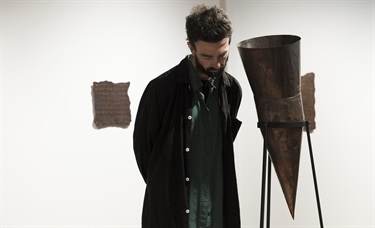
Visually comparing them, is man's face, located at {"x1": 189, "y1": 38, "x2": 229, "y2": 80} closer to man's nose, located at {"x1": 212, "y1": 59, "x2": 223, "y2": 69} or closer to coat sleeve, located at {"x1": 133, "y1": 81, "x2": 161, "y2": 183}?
man's nose, located at {"x1": 212, "y1": 59, "x2": 223, "y2": 69}

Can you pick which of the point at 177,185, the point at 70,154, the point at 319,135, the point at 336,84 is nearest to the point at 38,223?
the point at 70,154

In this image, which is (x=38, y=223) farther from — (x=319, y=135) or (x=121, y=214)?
(x=319, y=135)

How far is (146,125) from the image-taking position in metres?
1.91

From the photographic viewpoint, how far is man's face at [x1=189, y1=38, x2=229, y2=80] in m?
1.72

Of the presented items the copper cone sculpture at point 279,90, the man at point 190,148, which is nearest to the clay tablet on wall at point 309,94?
the copper cone sculpture at point 279,90

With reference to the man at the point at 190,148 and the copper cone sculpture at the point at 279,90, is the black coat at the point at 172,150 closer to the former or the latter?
the man at the point at 190,148

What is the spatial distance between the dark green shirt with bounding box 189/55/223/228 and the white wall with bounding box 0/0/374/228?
1474mm

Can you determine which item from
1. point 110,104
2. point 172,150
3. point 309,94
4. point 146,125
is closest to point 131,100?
point 110,104

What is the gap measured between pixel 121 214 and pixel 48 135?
0.76 m

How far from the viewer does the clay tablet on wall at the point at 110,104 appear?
3229mm

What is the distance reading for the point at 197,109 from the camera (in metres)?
1.88

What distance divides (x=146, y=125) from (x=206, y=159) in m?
0.29

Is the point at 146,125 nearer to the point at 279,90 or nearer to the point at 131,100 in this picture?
the point at 279,90

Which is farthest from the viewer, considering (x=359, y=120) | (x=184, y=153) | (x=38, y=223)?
(x=359, y=120)
